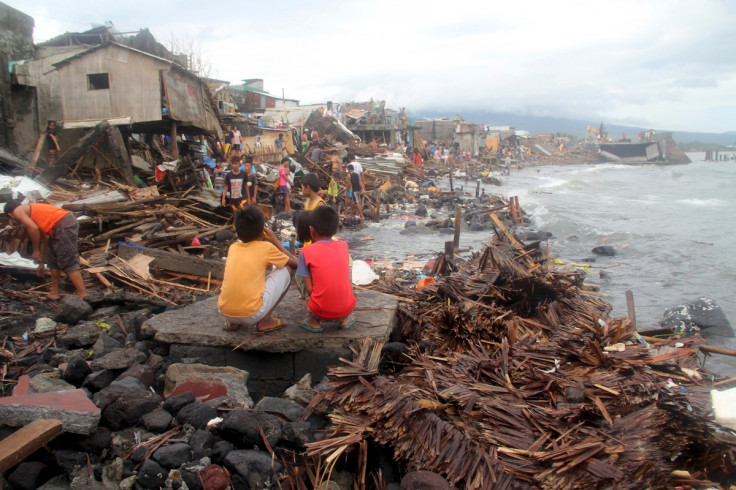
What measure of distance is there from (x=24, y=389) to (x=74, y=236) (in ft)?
11.2

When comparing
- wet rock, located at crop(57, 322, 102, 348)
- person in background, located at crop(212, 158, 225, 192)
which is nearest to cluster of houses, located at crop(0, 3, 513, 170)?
person in background, located at crop(212, 158, 225, 192)

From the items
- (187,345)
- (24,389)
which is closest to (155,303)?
(187,345)

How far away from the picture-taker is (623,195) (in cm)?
3048

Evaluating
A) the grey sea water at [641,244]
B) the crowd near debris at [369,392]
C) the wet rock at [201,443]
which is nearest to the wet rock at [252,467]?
the crowd near debris at [369,392]

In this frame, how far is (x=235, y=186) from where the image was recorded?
35.7ft

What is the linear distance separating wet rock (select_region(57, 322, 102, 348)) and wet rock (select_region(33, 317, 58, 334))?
67 cm

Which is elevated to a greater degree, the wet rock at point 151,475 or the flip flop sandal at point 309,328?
the flip flop sandal at point 309,328

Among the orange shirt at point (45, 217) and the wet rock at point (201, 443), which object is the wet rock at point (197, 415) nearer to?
the wet rock at point (201, 443)

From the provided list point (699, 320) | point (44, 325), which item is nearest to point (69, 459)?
point (44, 325)

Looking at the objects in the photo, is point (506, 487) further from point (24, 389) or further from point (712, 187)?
point (712, 187)

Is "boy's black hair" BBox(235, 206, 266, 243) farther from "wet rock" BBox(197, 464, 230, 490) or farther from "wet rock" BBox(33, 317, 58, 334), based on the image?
"wet rock" BBox(33, 317, 58, 334)

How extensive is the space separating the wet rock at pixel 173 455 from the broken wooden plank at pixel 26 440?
1.85 ft

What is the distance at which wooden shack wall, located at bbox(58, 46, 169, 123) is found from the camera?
15.1 meters

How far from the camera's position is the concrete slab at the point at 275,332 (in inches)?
152
